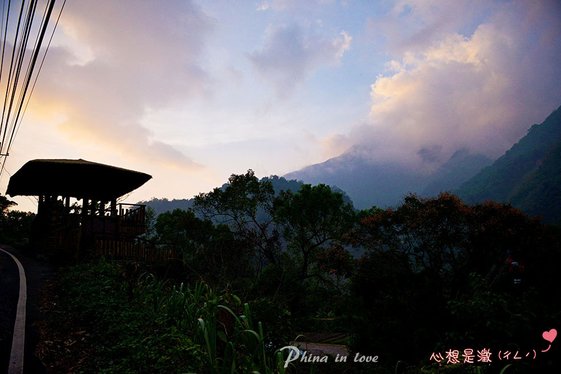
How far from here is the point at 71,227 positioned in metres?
17.8

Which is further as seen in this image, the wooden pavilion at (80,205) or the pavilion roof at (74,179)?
the pavilion roof at (74,179)

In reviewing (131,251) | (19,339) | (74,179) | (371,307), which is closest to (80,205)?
(74,179)

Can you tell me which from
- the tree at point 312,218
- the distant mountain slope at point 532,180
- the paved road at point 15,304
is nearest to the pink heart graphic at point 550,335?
the paved road at point 15,304

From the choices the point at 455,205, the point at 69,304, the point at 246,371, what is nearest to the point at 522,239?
the point at 455,205

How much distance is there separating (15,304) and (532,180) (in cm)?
13653

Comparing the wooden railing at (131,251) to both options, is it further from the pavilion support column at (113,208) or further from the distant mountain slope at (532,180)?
the distant mountain slope at (532,180)

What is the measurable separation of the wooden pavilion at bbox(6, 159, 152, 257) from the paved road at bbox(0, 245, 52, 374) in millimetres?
1729

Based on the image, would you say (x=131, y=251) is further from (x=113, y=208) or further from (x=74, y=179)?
(x=74, y=179)

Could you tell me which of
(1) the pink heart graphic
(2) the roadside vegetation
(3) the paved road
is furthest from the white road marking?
(1) the pink heart graphic

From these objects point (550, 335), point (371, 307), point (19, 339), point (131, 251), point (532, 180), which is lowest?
point (371, 307)

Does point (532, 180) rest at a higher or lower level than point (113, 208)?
higher

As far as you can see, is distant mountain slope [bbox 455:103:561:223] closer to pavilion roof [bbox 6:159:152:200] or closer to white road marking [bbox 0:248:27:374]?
pavilion roof [bbox 6:159:152:200]

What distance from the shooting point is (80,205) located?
23.0m

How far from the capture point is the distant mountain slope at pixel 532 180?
85812 millimetres
